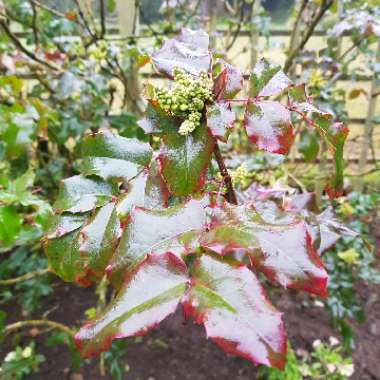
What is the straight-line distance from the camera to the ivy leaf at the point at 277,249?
434 mm

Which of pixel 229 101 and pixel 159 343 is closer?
A: pixel 229 101

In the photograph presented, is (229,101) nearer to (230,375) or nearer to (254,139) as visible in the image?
(254,139)

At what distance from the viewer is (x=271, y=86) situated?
59 centimetres

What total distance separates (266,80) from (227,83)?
2.5 inches

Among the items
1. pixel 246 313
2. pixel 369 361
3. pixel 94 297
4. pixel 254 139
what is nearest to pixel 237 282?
pixel 246 313

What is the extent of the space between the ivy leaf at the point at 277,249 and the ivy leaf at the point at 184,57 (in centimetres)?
24

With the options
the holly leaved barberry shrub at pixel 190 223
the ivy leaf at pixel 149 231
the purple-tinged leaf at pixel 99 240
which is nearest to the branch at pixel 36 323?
the holly leaved barberry shrub at pixel 190 223

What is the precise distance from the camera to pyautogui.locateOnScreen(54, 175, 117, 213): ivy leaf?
0.61 metres

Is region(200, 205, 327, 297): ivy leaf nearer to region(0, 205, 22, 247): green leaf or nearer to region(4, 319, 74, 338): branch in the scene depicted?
region(0, 205, 22, 247): green leaf

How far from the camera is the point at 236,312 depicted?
0.39 m

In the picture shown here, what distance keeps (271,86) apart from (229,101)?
7 centimetres

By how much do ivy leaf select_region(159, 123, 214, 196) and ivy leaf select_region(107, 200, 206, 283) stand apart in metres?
0.06

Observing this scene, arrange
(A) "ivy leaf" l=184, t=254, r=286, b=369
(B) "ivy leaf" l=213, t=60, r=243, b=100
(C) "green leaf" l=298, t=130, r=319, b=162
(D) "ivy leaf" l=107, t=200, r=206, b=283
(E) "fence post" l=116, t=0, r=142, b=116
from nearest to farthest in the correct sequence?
(A) "ivy leaf" l=184, t=254, r=286, b=369, (D) "ivy leaf" l=107, t=200, r=206, b=283, (B) "ivy leaf" l=213, t=60, r=243, b=100, (C) "green leaf" l=298, t=130, r=319, b=162, (E) "fence post" l=116, t=0, r=142, b=116

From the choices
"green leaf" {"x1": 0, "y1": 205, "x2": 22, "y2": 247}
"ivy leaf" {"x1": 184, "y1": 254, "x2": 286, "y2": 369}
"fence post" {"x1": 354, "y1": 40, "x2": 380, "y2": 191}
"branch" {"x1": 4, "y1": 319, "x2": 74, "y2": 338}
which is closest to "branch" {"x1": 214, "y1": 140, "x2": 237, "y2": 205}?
"ivy leaf" {"x1": 184, "y1": 254, "x2": 286, "y2": 369}
